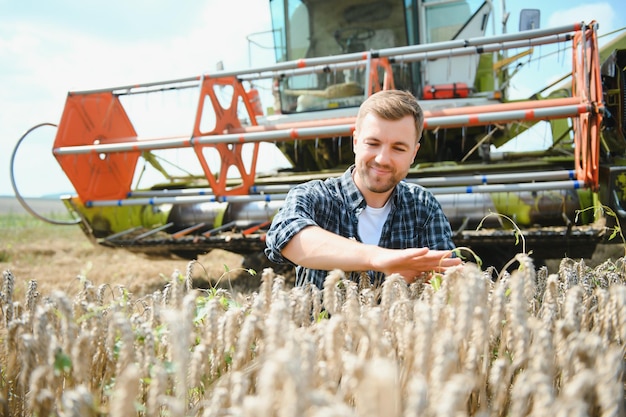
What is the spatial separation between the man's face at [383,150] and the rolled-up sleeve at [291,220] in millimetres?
228

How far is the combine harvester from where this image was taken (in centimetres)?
351

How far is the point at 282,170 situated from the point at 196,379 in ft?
16.9

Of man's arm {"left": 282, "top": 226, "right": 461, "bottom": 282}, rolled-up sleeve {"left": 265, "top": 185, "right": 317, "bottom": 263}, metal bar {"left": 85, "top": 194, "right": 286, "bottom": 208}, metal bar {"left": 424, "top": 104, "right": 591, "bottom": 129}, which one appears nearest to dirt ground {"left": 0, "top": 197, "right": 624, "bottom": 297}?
metal bar {"left": 85, "top": 194, "right": 286, "bottom": 208}

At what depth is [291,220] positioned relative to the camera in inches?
65.4

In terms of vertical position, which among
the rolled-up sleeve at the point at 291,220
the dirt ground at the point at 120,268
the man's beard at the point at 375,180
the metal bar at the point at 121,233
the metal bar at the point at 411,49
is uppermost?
the metal bar at the point at 411,49

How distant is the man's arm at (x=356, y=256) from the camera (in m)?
1.35

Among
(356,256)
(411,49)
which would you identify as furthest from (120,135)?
(356,256)

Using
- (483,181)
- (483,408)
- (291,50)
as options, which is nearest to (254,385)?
(483,408)

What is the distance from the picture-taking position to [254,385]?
1.01m

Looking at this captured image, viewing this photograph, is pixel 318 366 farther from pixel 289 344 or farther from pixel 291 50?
pixel 291 50

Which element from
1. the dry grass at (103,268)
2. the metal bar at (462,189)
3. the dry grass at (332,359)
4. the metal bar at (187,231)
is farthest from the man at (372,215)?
the metal bar at (187,231)

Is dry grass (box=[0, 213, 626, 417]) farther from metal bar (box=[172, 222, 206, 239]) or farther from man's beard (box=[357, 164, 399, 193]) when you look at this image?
metal bar (box=[172, 222, 206, 239])

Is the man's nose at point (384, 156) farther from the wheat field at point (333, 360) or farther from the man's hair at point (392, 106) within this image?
the wheat field at point (333, 360)

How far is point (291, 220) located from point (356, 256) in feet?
1.01
